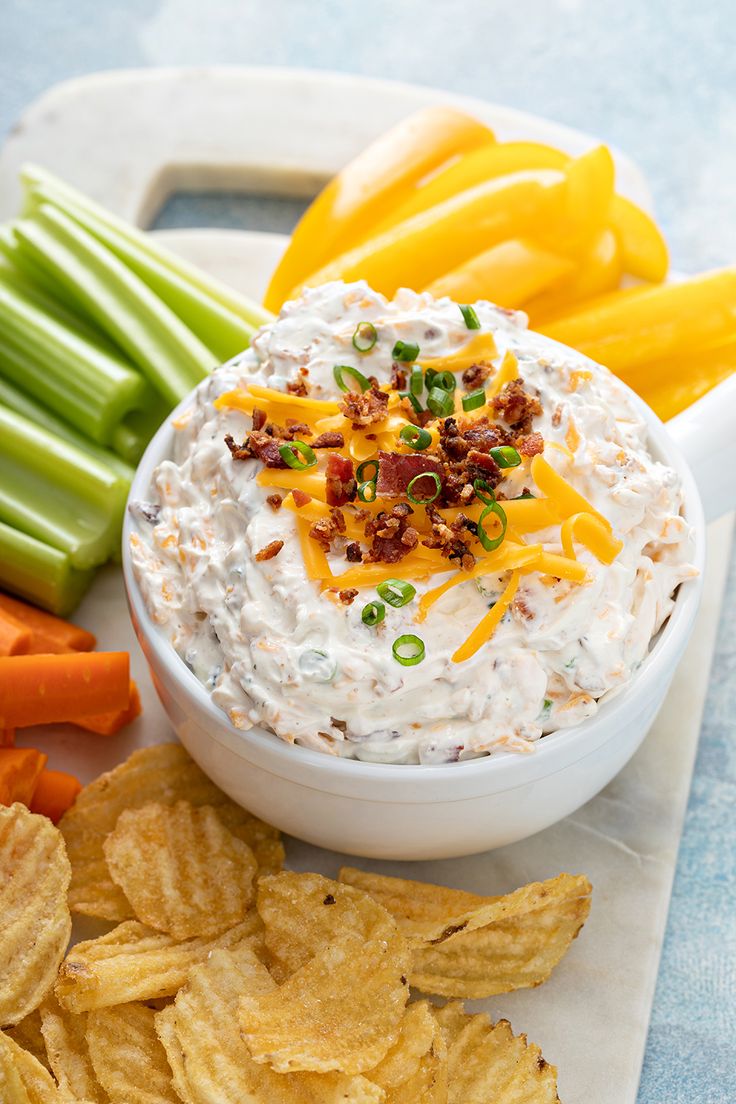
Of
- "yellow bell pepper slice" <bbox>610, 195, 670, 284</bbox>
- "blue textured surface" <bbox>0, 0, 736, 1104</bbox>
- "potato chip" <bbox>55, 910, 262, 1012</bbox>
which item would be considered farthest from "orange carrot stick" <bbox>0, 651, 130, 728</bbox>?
"blue textured surface" <bbox>0, 0, 736, 1104</bbox>

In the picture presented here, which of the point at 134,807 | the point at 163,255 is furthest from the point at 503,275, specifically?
the point at 134,807

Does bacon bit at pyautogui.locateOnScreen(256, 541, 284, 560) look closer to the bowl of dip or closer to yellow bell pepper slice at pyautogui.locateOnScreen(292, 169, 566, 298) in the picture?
the bowl of dip

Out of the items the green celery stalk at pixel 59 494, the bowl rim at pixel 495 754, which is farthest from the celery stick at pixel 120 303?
the bowl rim at pixel 495 754

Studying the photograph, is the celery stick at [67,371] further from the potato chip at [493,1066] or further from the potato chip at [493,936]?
the potato chip at [493,1066]

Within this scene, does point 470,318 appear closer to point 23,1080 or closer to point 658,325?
point 658,325

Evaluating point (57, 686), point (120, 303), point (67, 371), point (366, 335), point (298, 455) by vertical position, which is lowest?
point (57, 686)
